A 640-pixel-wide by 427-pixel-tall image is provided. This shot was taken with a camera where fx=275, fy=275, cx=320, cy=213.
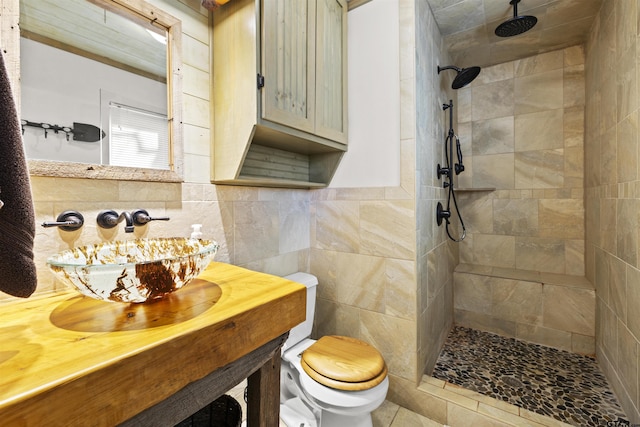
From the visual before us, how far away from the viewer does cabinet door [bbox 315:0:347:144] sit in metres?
1.57

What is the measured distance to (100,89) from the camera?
1.04 meters

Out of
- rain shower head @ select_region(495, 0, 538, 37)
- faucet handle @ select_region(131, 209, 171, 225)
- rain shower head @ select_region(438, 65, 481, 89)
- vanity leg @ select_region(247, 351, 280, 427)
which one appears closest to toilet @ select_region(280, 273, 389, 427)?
vanity leg @ select_region(247, 351, 280, 427)

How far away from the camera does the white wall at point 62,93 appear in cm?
89

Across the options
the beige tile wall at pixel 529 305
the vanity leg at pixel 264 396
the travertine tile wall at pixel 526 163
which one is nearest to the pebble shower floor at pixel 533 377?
the beige tile wall at pixel 529 305

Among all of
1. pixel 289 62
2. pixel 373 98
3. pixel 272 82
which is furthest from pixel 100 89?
pixel 373 98

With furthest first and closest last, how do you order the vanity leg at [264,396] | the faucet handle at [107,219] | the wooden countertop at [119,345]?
1. the faucet handle at [107,219]
2. the vanity leg at [264,396]
3. the wooden countertop at [119,345]

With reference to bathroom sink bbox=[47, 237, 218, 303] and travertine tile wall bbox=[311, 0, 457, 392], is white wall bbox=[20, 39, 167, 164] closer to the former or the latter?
bathroom sink bbox=[47, 237, 218, 303]

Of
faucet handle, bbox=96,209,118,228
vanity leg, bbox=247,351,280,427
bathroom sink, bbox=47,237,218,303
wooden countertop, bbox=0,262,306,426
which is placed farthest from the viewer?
faucet handle, bbox=96,209,118,228

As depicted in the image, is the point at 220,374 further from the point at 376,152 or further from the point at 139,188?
the point at 376,152

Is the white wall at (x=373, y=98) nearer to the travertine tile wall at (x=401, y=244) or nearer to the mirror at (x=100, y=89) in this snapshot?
the travertine tile wall at (x=401, y=244)

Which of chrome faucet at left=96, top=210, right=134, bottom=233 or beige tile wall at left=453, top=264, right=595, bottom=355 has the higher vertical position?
chrome faucet at left=96, top=210, right=134, bottom=233

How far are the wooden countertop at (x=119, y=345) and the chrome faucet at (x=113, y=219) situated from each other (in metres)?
0.26

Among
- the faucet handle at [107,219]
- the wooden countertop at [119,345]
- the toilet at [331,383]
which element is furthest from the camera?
the toilet at [331,383]

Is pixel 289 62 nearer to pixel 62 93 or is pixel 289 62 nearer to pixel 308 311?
pixel 62 93
